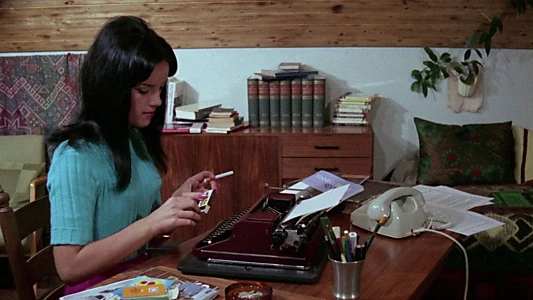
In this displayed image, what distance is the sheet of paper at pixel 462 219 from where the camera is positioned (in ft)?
5.51

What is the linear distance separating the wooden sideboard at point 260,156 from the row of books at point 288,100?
0.07 metres

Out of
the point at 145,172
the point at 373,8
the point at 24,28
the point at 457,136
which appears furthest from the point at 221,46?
the point at 145,172

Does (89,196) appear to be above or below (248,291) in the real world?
above

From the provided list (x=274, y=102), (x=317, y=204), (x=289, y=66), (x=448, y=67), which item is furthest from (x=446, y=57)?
(x=317, y=204)

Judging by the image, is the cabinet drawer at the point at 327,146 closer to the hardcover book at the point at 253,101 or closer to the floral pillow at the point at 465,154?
the hardcover book at the point at 253,101

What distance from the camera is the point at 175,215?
138 cm

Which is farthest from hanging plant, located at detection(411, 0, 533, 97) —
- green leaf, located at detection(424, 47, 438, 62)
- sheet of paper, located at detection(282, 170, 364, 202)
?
sheet of paper, located at detection(282, 170, 364, 202)

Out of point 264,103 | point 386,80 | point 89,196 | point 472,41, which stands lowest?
point 89,196

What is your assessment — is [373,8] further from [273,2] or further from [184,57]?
[184,57]

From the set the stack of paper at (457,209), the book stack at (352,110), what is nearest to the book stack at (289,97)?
the book stack at (352,110)

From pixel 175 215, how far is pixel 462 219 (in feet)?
2.96

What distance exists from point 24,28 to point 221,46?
1281 mm

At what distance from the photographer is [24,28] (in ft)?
12.3

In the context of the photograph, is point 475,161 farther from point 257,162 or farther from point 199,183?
point 199,183
